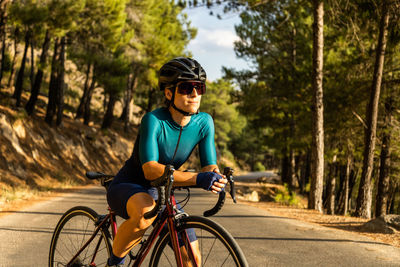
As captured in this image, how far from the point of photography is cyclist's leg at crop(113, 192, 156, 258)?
2.90 m

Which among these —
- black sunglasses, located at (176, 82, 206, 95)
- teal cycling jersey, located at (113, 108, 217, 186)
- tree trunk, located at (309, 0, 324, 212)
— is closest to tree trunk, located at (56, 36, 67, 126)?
tree trunk, located at (309, 0, 324, 212)

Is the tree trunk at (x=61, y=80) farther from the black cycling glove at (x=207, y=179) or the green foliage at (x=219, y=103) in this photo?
the green foliage at (x=219, y=103)

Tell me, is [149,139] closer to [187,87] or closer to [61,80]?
[187,87]

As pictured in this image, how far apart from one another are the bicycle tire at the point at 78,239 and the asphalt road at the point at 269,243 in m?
1.53

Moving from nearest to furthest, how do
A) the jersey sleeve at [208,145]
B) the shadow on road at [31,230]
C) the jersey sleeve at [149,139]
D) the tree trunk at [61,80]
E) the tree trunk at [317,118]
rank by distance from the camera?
1. the jersey sleeve at [149,139]
2. the jersey sleeve at [208,145]
3. the shadow on road at [31,230]
4. the tree trunk at [317,118]
5. the tree trunk at [61,80]

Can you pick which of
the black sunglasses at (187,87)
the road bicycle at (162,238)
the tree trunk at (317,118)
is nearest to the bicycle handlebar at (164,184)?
the road bicycle at (162,238)

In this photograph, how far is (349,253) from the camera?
649cm

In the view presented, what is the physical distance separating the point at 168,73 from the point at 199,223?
1.10m

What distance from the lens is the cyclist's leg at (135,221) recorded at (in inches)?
114

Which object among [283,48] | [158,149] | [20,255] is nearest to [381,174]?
[283,48]

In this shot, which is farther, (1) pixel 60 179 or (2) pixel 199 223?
(1) pixel 60 179

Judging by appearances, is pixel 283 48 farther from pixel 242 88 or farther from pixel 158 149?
pixel 158 149

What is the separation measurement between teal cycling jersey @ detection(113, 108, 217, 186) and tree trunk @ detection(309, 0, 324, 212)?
38.2ft

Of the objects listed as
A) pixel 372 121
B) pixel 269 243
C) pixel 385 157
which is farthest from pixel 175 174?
pixel 385 157
